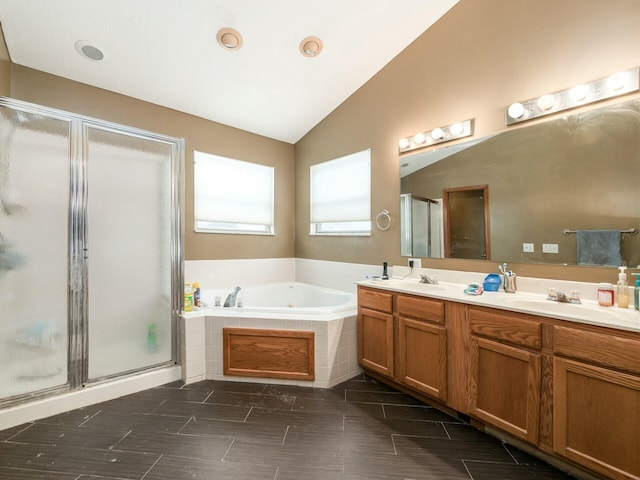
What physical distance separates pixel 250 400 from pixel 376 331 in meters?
1.10

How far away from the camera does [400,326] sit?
87.5 inches

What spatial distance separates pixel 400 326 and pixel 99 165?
2605mm

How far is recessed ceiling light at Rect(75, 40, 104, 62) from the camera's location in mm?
2258

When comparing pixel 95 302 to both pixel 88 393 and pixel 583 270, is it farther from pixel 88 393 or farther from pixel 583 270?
pixel 583 270

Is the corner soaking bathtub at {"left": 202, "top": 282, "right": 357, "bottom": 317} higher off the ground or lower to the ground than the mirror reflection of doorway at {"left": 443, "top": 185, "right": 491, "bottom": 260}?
lower

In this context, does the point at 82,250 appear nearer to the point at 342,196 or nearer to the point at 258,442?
the point at 258,442

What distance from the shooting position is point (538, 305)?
1.69m

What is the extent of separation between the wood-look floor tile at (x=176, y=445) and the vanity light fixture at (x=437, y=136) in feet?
8.71

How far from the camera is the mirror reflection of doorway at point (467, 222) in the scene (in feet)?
7.40

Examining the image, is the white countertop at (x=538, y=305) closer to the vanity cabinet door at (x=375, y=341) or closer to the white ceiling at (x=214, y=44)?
the vanity cabinet door at (x=375, y=341)

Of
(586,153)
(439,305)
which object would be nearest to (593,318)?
(439,305)

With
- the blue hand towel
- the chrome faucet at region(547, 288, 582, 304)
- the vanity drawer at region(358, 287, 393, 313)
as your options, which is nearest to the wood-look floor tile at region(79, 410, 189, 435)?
the vanity drawer at region(358, 287, 393, 313)

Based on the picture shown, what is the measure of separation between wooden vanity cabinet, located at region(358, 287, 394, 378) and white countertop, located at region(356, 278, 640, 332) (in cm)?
12

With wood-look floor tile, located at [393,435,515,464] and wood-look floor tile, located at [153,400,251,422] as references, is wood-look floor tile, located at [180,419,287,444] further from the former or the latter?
wood-look floor tile, located at [393,435,515,464]
